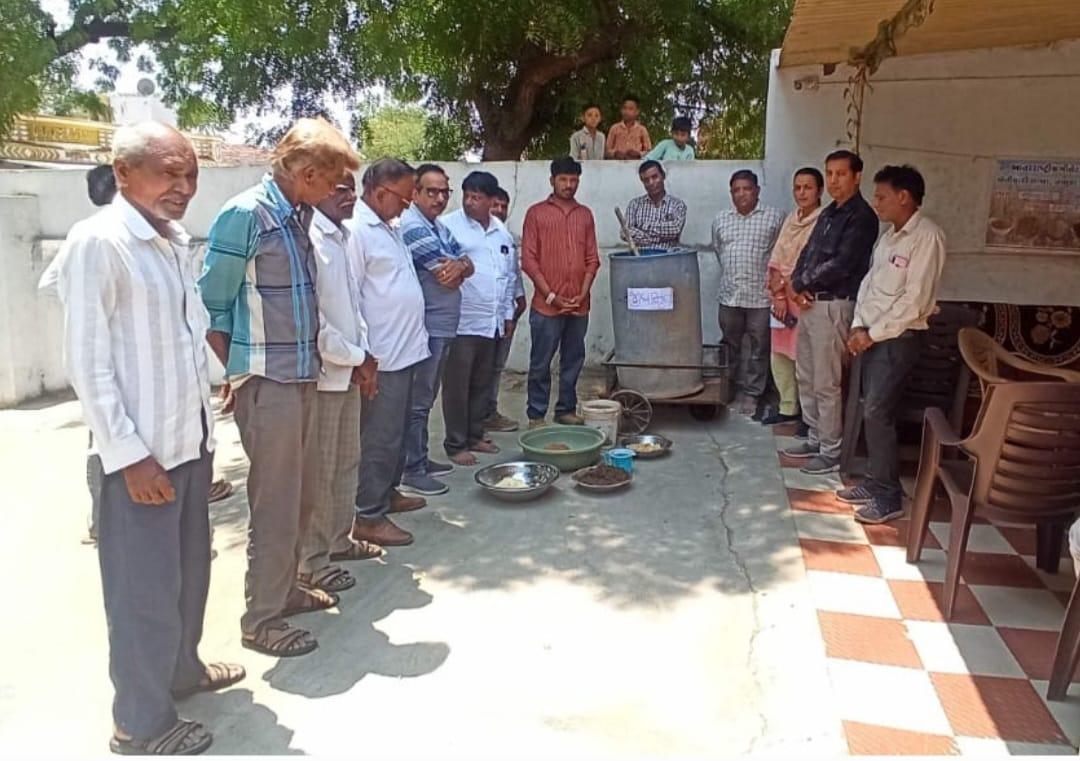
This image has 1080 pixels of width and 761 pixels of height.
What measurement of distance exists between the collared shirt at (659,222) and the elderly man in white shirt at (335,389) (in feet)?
10.5

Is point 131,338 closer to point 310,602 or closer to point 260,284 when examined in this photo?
point 260,284

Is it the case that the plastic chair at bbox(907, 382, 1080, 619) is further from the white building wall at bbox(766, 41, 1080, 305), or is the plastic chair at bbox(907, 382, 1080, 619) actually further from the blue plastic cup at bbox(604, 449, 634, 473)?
the white building wall at bbox(766, 41, 1080, 305)

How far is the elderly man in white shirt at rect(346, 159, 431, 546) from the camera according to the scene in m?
3.57

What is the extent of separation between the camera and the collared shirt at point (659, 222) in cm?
599

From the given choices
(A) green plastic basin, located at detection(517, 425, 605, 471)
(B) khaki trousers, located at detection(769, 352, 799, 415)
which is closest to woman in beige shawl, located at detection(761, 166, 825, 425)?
(B) khaki trousers, located at detection(769, 352, 799, 415)

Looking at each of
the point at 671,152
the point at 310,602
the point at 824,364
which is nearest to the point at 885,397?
the point at 824,364

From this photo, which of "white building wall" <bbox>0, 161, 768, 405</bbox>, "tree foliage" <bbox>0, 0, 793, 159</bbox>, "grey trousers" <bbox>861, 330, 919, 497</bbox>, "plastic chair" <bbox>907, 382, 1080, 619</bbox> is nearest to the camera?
"plastic chair" <bbox>907, 382, 1080, 619</bbox>

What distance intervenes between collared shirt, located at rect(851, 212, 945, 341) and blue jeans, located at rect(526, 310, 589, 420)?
203cm

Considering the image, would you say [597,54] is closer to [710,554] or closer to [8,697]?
[710,554]

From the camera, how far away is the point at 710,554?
3.67 meters

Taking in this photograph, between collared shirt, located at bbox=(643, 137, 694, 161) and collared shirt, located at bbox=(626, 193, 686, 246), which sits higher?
collared shirt, located at bbox=(643, 137, 694, 161)

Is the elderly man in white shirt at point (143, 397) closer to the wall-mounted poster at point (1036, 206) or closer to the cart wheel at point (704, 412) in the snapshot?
the cart wheel at point (704, 412)

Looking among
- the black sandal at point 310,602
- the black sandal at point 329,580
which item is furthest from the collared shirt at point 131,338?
the black sandal at point 329,580

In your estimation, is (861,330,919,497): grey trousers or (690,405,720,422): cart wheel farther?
(690,405,720,422): cart wheel
